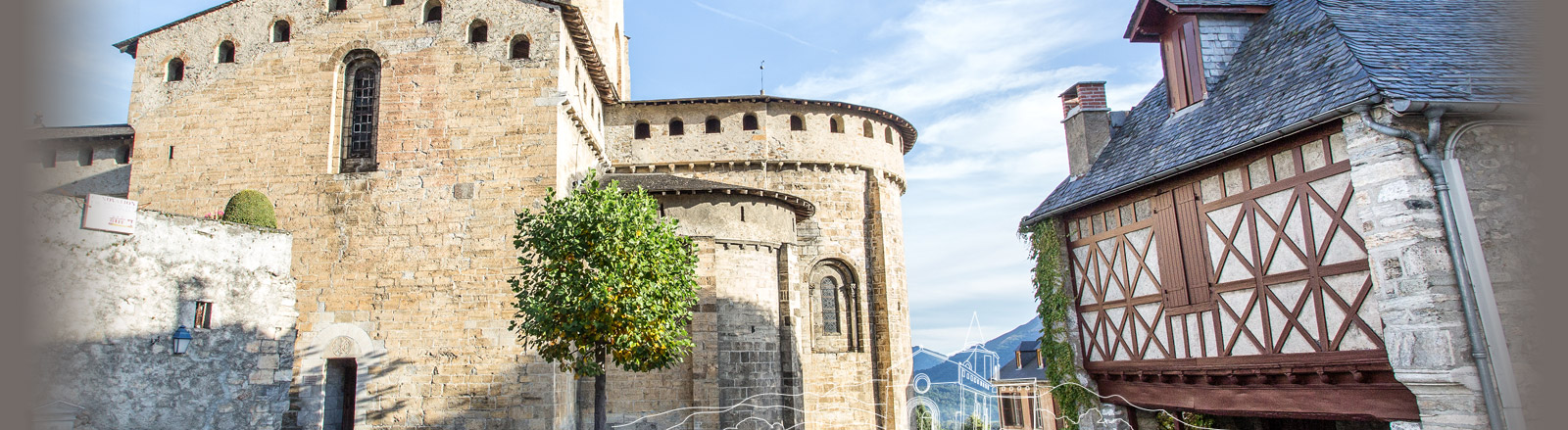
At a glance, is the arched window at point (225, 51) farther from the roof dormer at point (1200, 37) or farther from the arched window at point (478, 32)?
the roof dormer at point (1200, 37)

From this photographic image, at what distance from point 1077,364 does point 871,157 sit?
9924 mm

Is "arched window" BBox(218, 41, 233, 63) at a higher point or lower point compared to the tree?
higher

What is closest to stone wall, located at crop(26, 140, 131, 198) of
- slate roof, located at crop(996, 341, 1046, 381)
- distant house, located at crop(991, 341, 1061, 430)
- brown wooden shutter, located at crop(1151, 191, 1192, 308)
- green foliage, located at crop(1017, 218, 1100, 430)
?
green foliage, located at crop(1017, 218, 1100, 430)

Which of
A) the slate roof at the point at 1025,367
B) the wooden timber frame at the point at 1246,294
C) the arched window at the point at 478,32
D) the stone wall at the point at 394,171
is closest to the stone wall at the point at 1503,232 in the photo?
the wooden timber frame at the point at 1246,294

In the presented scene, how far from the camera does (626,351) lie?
12.9m

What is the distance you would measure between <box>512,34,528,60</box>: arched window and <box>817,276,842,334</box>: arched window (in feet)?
29.7

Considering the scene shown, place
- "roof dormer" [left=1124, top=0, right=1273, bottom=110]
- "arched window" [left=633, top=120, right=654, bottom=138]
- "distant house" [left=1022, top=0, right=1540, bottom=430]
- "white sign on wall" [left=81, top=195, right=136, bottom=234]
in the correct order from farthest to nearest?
"arched window" [left=633, top=120, right=654, bottom=138], "roof dormer" [left=1124, top=0, right=1273, bottom=110], "white sign on wall" [left=81, top=195, right=136, bottom=234], "distant house" [left=1022, top=0, right=1540, bottom=430]

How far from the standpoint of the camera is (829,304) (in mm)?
21562

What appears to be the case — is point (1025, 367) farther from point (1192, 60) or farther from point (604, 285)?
point (604, 285)

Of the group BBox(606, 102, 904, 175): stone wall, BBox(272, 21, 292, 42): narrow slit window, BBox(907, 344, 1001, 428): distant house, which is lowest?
BBox(907, 344, 1001, 428): distant house

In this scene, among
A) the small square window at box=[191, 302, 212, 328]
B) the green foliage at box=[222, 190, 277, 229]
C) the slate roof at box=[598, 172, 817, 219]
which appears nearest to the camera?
the small square window at box=[191, 302, 212, 328]

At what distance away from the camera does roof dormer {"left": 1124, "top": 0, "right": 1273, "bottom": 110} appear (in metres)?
12.1

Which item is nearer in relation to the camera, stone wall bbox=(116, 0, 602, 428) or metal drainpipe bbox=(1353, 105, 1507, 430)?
metal drainpipe bbox=(1353, 105, 1507, 430)

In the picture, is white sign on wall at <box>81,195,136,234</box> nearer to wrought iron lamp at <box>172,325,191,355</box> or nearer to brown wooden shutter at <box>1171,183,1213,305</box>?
wrought iron lamp at <box>172,325,191,355</box>
